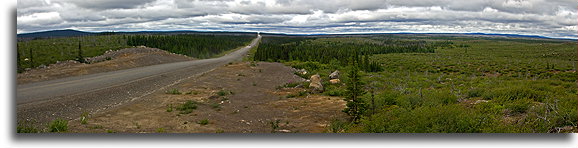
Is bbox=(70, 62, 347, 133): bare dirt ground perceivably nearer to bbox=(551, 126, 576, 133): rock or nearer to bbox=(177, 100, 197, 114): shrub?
bbox=(177, 100, 197, 114): shrub

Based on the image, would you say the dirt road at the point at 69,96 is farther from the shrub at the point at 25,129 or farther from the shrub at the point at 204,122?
the shrub at the point at 204,122

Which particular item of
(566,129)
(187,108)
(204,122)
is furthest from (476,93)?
(187,108)

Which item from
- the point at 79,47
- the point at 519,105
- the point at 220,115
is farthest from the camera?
the point at 79,47

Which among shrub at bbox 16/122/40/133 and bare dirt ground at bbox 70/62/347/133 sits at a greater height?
shrub at bbox 16/122/40/133

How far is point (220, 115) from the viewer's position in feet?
28.8

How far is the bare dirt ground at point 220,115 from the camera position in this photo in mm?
6950

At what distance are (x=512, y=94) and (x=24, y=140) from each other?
9.72 metres

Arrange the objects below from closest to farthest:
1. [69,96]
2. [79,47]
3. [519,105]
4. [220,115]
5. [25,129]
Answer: [25,129] → [519,105] → [220,115] → [69,96] → [79,47]

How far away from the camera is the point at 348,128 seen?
22.6 ft

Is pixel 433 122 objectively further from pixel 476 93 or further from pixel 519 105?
pixel 476 93

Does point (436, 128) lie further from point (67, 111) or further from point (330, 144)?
point (67, 111)

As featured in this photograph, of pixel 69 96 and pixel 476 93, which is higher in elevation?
pixel 476 93

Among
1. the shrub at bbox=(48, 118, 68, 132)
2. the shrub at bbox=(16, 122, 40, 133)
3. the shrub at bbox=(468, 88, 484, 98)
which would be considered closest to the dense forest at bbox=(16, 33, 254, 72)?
the shrub at bbox=(16, 122, 40, 133)

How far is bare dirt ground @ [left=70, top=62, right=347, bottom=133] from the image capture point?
695 cm
